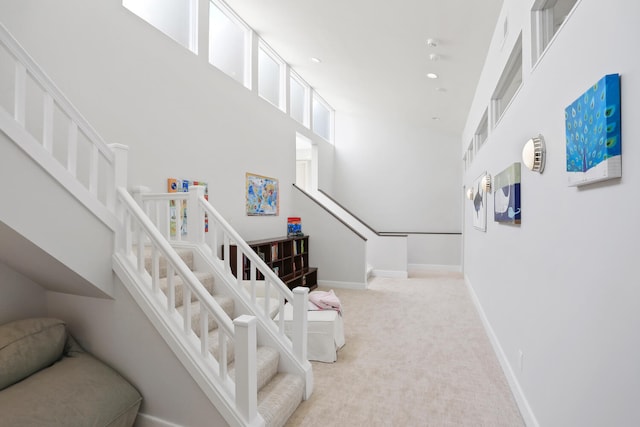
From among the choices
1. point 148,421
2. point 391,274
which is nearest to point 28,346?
point 148,421

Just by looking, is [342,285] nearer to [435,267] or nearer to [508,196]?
[435,267]

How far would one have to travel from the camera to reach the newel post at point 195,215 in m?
2.96

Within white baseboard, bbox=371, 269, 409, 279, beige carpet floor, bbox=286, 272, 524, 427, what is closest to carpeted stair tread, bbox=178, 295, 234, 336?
beige carpet floor, bbox=286, 272, 524, 427

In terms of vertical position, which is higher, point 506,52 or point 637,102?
point 506,52

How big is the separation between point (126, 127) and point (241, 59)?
2455 millimetres

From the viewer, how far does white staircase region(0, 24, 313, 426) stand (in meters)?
1.86

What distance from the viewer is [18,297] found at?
2.46m

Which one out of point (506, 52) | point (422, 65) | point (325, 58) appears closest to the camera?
point (506, 52)

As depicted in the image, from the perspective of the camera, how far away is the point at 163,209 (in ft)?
12.0

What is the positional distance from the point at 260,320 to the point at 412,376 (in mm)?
1329

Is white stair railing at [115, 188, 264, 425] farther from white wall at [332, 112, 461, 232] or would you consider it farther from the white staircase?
white wall at [332, 112, 461, 232]

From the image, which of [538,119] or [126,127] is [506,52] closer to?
[538,119]

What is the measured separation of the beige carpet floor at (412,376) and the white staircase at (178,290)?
0.30 meters

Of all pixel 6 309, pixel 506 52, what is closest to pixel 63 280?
pixel 6 309
